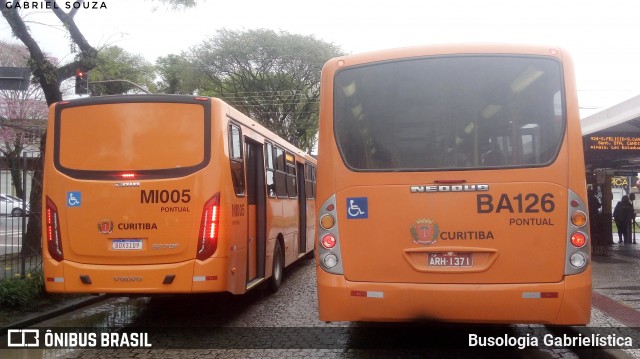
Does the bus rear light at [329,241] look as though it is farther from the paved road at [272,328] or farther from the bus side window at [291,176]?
the bus side window at [291,176]

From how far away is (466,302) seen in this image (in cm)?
522

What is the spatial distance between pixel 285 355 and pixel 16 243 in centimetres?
593

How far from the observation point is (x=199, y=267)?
6.92 meters

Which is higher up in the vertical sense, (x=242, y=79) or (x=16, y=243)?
(x=242, y=79)

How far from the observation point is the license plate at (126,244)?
7.02 metres

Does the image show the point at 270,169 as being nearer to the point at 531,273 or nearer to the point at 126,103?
the point at 126,103

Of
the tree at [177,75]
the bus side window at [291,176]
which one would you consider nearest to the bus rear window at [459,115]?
the bus side window at [291,176]

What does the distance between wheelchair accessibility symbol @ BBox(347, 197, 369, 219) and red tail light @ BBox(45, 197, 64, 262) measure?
12.4ft

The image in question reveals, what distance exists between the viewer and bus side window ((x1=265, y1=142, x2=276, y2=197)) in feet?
32.3

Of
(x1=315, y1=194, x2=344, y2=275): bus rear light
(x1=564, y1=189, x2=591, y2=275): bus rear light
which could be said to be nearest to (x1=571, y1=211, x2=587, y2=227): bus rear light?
(x1=564, y1=189, x2=591, y2=275): bus rear light

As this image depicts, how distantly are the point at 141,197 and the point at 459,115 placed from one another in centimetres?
388

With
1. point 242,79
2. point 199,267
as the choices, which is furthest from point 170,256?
point 242,79

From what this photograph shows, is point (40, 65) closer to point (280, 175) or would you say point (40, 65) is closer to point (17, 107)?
point (280, 175)

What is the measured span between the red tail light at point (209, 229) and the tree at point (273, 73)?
112 ft
